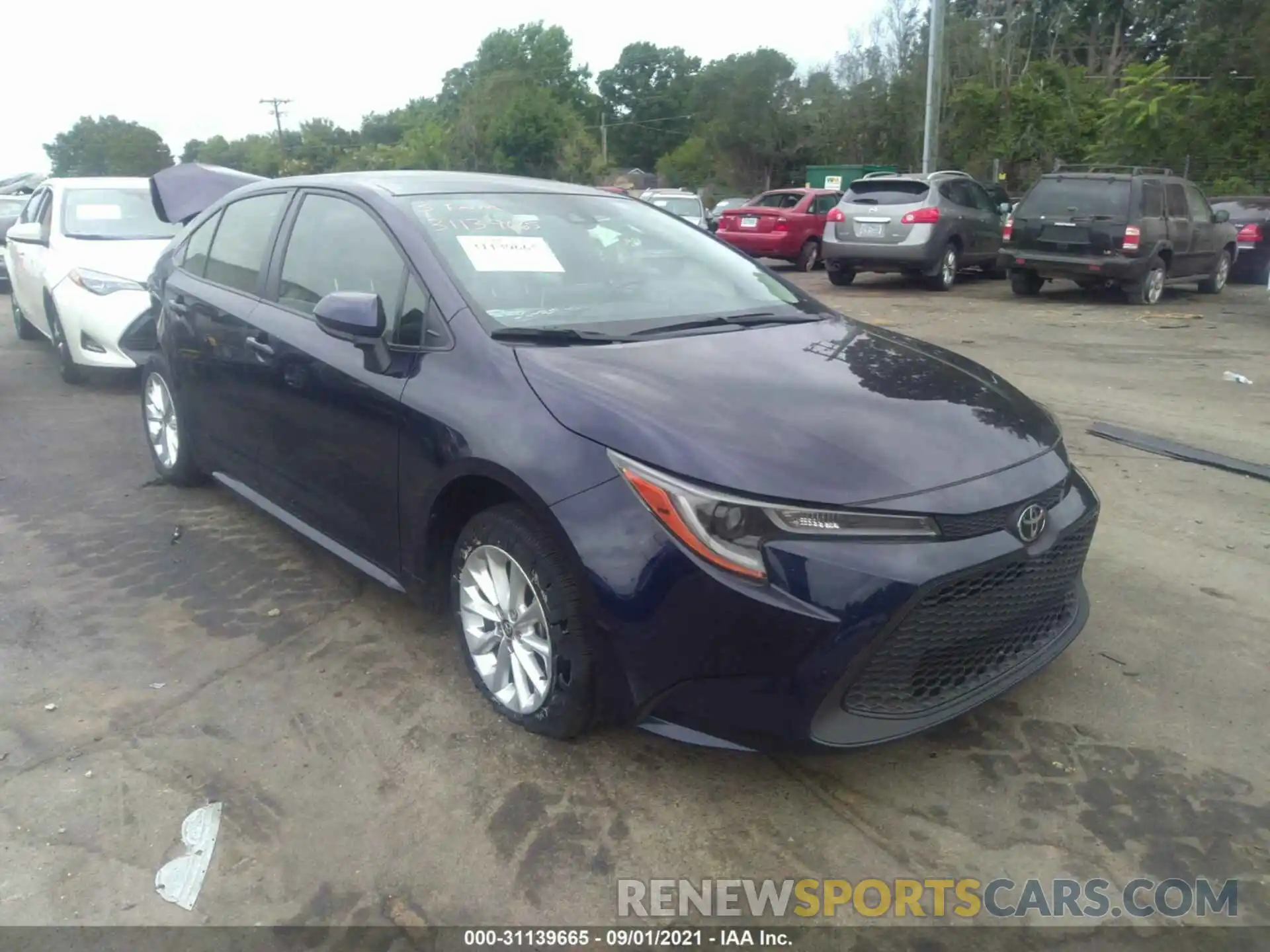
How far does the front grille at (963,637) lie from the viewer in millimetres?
2762

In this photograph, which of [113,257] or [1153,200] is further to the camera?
[1153,200]

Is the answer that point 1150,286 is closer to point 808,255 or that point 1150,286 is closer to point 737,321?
point 808,255

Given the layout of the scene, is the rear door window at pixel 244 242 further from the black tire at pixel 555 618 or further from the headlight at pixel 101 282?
the headlight at pixel 101 282

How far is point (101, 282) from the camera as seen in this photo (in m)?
8.05

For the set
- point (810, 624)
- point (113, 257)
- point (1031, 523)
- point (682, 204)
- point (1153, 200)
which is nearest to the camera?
point (810, 624)

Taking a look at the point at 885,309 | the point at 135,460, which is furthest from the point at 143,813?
the point at 885,309

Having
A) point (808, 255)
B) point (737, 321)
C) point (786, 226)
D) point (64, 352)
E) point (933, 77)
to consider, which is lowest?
point (808, 255)

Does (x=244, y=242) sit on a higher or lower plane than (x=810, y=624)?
higher

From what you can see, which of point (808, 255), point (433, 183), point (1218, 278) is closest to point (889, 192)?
point (808, 255)

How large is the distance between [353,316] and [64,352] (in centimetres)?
613

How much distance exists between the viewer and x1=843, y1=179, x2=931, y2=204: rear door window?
50.5 ft

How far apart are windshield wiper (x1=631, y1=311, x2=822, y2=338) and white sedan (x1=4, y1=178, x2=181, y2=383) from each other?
16.0ft

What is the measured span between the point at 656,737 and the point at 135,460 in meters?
4.44

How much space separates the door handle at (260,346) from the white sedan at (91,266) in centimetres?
333
